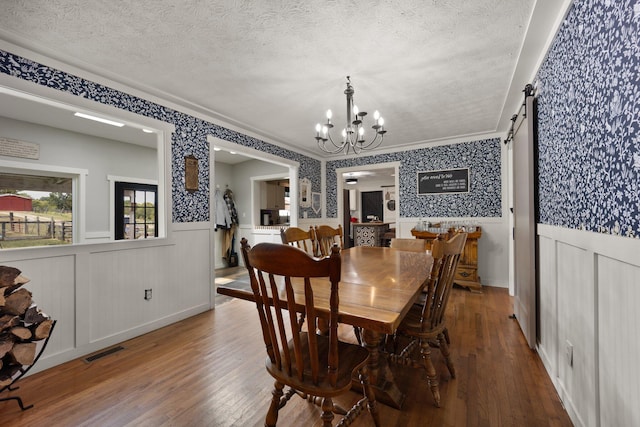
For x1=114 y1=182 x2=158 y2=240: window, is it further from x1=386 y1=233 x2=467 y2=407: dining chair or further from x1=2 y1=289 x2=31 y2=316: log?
x1=386 y1=233 x2=467 y2=407: dining chair

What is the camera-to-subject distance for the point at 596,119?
121 cm

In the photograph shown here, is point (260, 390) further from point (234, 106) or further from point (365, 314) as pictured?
point (234, 106)

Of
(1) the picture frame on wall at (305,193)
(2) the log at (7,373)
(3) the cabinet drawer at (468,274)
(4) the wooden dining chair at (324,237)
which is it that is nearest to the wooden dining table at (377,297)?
(4) the wooden dining chair at (324,237)

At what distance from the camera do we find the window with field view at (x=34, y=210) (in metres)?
3.52

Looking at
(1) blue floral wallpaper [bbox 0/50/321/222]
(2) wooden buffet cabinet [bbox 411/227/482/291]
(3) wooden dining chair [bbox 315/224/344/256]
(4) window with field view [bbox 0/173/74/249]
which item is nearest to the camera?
(1) blue floral wallpaper [bbox 0/50/321/222]

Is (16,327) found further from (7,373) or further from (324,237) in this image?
(324,237)

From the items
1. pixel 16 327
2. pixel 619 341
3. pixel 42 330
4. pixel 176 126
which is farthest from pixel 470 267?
pixel 16 327

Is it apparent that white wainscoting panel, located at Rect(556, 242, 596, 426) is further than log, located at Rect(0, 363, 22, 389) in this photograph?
No

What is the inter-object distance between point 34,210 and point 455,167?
20.5ft

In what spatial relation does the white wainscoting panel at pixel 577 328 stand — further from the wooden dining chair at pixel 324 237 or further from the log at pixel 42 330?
the log at pixel 42 330

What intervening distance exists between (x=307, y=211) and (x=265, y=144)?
1.53 metres

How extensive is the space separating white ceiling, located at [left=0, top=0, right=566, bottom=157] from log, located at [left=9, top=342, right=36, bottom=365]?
2001 millimetres

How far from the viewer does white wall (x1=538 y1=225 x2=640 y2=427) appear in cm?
97

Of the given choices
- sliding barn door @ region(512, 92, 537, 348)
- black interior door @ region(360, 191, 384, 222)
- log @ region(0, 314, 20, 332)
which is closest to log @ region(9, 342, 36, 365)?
log @ region(0, 314, 20, 332)
